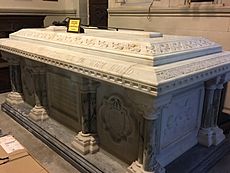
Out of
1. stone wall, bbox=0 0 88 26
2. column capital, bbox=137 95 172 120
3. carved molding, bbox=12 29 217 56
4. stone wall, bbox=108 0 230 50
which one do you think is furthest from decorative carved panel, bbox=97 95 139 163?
stone wall, bbox=0 0 88 26

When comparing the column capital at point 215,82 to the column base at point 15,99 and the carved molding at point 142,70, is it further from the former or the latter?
the column base at point 15,99

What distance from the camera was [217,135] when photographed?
194cm

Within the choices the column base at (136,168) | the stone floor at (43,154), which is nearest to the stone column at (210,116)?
the stone floor at (43,154)

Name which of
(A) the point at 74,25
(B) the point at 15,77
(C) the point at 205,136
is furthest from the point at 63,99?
(C) the point at 205,136

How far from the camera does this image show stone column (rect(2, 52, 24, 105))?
2660mm

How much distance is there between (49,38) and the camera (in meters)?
2.11

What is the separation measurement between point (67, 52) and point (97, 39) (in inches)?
9.6

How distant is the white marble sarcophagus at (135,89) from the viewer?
1.29 metres

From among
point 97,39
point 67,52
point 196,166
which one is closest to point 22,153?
point 67,52

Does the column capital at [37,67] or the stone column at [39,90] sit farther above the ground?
the column capital at [37,67]

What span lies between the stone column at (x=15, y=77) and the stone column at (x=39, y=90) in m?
0.37

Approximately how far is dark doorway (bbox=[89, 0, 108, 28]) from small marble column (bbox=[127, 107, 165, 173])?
360cm

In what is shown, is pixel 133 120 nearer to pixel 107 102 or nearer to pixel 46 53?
pixel 107 102

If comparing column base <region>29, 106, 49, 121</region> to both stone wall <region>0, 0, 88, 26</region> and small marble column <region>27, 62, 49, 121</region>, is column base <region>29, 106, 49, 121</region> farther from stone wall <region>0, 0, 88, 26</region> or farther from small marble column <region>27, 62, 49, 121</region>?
stone wall <region>0, 0, 88, 26</region>
